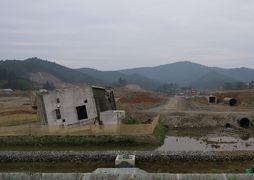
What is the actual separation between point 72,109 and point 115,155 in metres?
10.1

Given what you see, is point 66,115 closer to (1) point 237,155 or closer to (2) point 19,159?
(2) point 19,159

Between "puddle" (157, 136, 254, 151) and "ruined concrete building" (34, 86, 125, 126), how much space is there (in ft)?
15.9

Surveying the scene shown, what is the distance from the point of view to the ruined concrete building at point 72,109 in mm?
29781

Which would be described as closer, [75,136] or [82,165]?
[82,165]

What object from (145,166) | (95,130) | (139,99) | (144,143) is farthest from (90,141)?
(139,99)

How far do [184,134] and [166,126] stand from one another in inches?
147

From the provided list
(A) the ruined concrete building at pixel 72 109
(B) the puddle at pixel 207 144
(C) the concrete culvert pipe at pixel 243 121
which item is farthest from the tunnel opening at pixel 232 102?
(A) the ruined concrete building at pixel 72 109

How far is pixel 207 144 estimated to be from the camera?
27219mm

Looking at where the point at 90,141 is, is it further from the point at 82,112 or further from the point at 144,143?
the point at 82,112

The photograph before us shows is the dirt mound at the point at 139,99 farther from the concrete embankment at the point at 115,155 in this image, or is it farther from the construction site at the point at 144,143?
the concrete embankment at the point at 115,155

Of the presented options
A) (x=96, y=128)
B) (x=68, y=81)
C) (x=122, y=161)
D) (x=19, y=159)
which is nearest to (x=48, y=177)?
(x=122, y=161)

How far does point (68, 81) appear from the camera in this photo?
18400 cm

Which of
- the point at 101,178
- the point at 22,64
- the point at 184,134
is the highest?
the point at 22,64

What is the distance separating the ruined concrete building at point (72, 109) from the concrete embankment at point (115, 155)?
793 centimetres
